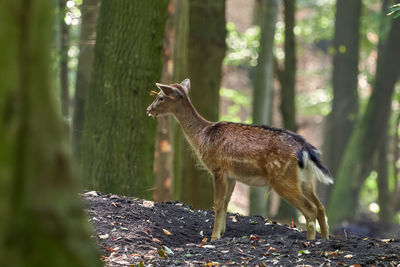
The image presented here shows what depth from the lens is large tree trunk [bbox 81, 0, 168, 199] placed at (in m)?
11.2

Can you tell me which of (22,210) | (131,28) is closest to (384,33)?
(131,28)

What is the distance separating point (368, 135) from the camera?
21.8 meters

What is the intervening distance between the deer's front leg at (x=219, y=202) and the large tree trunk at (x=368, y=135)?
12900 mm

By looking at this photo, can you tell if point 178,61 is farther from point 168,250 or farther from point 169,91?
point 168,250

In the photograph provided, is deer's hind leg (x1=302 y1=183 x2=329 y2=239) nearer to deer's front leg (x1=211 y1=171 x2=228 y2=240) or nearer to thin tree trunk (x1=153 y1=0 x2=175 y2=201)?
deer's front leg (x1=211 y1=171 x2=228 y2=240)

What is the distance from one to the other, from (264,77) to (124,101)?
7.81 meters

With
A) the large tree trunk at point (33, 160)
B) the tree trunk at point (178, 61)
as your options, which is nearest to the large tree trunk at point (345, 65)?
the tree trunk at point (178, 61)

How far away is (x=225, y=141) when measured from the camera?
9.15 m

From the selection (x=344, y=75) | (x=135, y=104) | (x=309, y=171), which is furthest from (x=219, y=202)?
(x=344, y=75)

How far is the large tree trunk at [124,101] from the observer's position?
442 inches

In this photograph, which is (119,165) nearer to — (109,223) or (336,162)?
(109,223)

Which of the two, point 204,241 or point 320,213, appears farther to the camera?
point 320,213

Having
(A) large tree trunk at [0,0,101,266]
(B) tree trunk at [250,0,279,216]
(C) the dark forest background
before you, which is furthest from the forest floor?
(B) tree trunk at [250,0,279,216]

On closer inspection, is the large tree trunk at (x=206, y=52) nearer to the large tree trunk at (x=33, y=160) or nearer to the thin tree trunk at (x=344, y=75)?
the thin tree trunk at (x=344, y=75)
